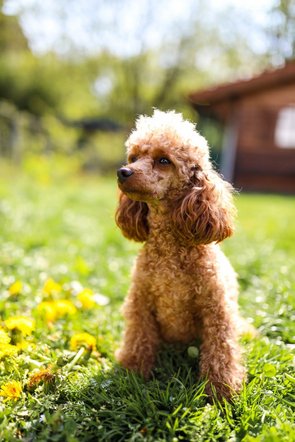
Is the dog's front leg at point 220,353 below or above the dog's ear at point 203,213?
below

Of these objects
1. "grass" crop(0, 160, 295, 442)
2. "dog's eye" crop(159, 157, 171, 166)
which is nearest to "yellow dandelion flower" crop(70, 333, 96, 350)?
"grass" crop(0, 160, 295, 442)

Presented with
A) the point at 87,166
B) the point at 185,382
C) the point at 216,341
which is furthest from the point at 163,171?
the point at 87,166

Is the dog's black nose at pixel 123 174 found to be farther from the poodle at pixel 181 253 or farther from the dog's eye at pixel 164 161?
the dog's eye at pixel 164 161

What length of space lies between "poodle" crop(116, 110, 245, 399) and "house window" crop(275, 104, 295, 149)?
449 inches

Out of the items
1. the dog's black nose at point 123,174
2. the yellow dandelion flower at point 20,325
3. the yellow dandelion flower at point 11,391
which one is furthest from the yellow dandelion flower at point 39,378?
the dog's black nose at point 123,174

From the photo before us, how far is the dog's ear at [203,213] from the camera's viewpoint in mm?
2295

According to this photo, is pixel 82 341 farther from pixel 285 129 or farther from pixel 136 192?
pixel 285 129

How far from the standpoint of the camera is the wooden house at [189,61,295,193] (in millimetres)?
11866

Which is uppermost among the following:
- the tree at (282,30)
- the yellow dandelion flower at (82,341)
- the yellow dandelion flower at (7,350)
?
the tree at (282,30)

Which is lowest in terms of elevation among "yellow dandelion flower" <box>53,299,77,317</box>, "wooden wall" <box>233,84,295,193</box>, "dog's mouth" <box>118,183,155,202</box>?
"yellow dandelion flower" <box>53,299,77,317</box>

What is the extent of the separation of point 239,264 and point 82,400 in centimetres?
257

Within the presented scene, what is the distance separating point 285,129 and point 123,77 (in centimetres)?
1497

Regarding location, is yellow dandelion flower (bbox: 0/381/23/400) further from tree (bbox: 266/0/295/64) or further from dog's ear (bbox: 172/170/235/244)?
tree (bbox: 266/0/295/64)

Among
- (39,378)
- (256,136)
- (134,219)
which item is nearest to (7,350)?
(39,378)
